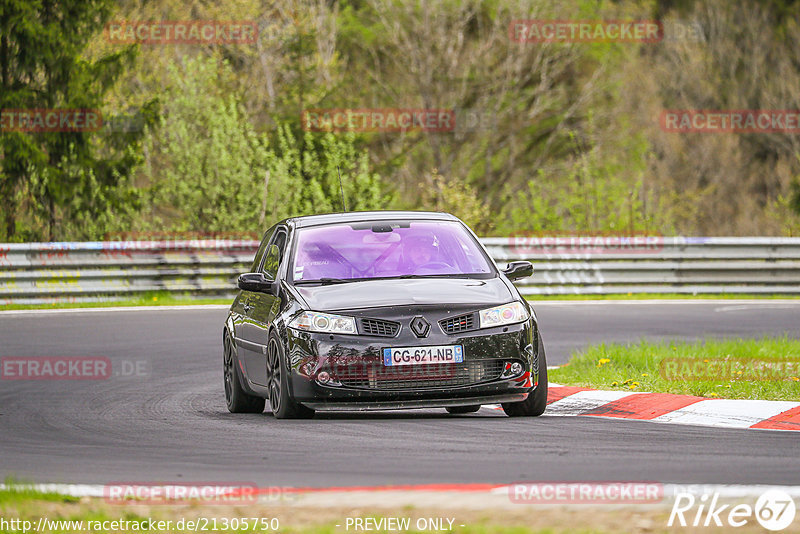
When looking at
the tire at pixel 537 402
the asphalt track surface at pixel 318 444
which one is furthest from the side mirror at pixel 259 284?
the tire at pixel 537 402

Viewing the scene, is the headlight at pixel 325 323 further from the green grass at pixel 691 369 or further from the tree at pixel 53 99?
the tree at pixel 53 99

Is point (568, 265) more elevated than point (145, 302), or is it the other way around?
point (568, 265)

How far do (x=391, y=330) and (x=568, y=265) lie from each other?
579 inches

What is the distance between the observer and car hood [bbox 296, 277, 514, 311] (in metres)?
10.3

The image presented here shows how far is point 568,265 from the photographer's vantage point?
24547 mm

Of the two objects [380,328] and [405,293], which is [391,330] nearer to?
[380,328]

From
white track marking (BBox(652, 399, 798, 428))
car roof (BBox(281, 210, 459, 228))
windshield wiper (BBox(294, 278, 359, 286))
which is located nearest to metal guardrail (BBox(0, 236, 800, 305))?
car roof (BBox(281, 210, 459, 228))

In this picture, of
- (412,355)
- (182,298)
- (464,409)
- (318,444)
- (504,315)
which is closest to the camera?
(318,444)

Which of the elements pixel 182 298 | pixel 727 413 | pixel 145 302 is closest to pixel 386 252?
pixel 727 413

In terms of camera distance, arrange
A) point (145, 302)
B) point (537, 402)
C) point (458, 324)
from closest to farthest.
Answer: point (458, 324)
point (537, 402)
point (145, 302)

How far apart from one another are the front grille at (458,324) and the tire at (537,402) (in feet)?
2.01

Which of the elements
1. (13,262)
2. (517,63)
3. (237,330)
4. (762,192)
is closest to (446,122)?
(517,63)

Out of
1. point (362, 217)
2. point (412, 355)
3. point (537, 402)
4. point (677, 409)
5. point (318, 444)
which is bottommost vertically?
point (677, 409)

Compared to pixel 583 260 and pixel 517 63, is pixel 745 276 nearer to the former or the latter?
pixel 583 260
